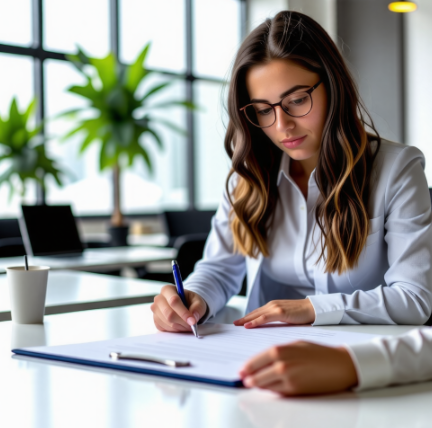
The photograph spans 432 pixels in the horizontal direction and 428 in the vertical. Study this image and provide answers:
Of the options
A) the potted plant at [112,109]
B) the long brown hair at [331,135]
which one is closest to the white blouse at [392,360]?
the long brown hair at [331,135]

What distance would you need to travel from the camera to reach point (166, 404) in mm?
740

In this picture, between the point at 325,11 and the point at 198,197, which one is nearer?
the point at 325,11

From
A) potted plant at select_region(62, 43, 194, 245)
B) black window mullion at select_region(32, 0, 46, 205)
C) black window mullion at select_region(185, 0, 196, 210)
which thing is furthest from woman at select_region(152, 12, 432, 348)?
black window mullion at select_region(185, 0, 196, 210)

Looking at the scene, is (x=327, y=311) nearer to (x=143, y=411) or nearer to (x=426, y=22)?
(x=143, y=411)

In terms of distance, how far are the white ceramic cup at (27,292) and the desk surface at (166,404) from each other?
0.35m

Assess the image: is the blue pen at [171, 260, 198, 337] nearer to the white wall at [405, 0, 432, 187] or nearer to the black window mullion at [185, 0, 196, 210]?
the white wall at [405, 0, 432, 187]

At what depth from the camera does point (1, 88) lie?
5840 mm

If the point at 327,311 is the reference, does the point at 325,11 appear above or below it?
above

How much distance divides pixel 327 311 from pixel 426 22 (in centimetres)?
576

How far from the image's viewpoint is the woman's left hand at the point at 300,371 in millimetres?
757

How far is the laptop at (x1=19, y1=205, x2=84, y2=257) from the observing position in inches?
120

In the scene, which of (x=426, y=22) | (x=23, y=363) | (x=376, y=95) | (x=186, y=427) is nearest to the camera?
(x=186, y=427)

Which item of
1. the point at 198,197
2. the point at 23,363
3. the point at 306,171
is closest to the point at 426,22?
the point at 198,197

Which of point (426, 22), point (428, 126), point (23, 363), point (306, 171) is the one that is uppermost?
point (426, 22)
